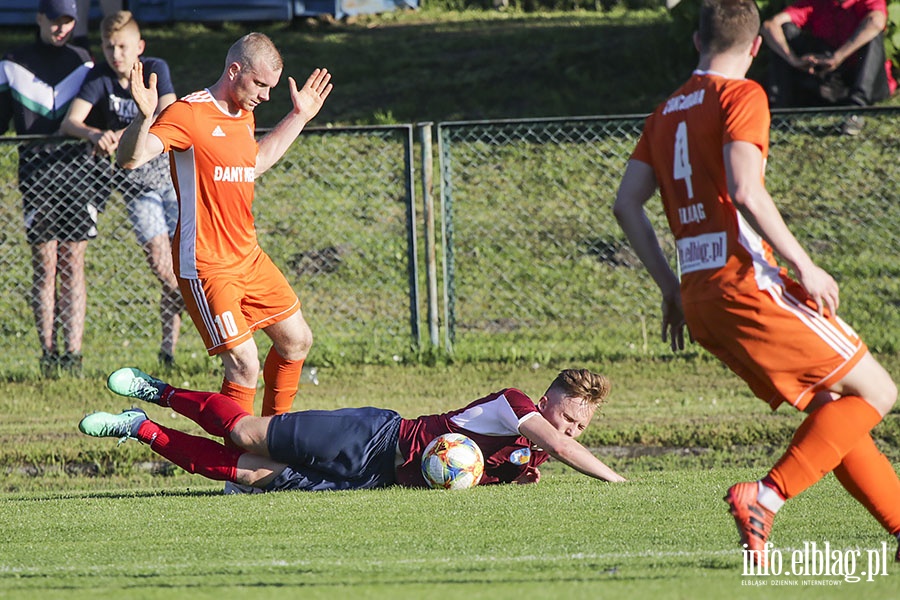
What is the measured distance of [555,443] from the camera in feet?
19.8

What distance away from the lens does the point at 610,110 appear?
51.6 feet

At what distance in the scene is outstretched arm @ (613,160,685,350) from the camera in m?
4.58

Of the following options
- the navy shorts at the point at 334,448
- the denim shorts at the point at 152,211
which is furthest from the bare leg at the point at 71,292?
the navy shorts at the point at 334,448

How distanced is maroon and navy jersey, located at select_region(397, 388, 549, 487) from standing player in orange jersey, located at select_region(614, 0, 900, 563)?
199 cm

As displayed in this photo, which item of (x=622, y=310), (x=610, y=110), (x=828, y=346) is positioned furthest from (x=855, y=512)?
(x=610, y=110)

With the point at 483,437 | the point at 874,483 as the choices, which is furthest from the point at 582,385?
the point at 874,483

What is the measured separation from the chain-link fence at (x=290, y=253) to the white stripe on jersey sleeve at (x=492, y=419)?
12.1 feet

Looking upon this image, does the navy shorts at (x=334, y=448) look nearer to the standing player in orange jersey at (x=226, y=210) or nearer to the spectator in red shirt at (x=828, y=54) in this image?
the standing player in orange jersey at (x=226, y=210)

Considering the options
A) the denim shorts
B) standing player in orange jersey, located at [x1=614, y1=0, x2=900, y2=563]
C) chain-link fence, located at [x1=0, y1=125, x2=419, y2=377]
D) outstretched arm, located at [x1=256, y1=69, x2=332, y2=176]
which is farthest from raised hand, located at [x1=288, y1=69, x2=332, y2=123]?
standing player in orange jersey, located at [x1=614, y1=0, x2=900, y2=563]

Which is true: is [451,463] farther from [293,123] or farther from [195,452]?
[293,123]

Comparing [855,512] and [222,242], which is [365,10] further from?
[855,512]

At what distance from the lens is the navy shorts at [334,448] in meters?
6.23

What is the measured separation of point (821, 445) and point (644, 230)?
3.34 ft

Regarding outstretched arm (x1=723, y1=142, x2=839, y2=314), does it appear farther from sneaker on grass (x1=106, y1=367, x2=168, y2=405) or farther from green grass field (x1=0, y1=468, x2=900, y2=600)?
sneaker on grass (x1=106, y1=367, x2=168, y2=405)
